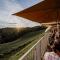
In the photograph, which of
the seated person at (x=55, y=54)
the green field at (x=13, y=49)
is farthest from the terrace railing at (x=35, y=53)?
the seated person at (x=55, y=54)

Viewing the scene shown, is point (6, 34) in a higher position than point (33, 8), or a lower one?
lower

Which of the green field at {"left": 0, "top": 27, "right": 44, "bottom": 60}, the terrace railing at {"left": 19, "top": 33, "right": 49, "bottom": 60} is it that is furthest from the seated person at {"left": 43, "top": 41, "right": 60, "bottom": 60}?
the green field at {"left": 0, "top": 27, "right": 44, "bottom": 60}

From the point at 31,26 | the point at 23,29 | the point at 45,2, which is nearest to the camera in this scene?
the point at 45,2

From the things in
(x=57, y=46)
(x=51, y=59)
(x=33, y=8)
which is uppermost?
(x=33, y=8)

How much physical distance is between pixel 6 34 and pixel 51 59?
3563 millimetres

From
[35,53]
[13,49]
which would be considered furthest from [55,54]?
[13,49]

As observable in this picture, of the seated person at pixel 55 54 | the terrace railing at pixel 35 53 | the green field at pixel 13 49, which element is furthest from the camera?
the seated person at pixel 55 54

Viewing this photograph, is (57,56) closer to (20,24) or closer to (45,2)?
(45,2)

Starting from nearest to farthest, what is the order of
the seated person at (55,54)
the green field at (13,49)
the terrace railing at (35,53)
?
1. the terrace railing at (35,53)
2. the green field at (13,49)
3. the seated person at (55,54)

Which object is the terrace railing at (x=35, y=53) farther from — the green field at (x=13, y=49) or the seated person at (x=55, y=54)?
the seated person at (x=55, y=54)

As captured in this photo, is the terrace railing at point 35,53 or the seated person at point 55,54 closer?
the terrace railing at point 35,53

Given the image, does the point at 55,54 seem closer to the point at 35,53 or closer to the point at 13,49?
the point at 35,53

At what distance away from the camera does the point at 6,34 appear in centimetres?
644

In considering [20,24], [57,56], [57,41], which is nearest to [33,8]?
[57,41]
